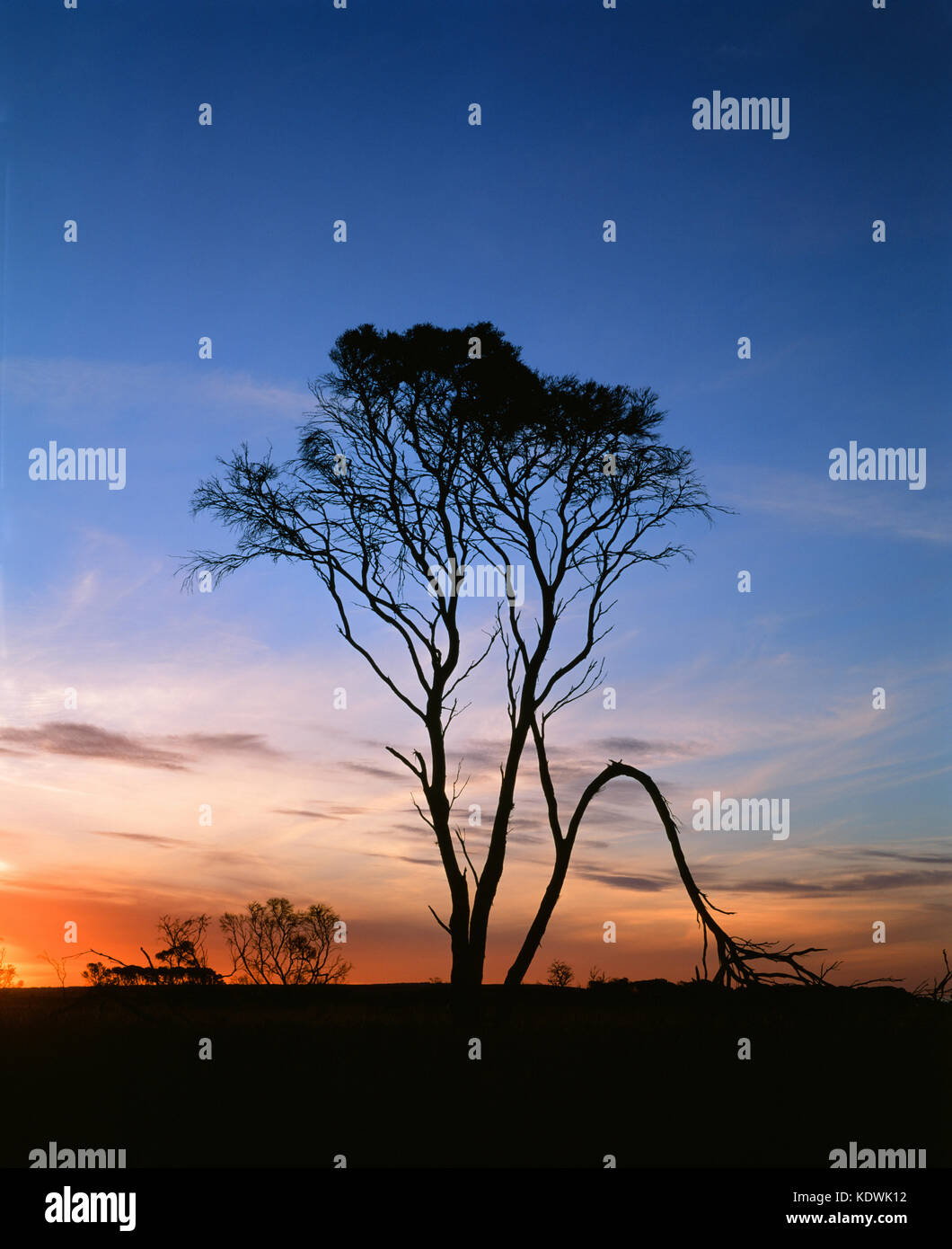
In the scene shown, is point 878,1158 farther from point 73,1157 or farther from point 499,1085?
point 73,1157

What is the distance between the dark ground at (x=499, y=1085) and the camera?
392 inches

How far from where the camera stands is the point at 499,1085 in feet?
38.8

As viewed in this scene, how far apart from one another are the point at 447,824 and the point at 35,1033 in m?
7.30

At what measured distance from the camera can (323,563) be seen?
18.7m

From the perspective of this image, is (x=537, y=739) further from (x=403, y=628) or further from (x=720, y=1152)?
(x=720, y=1152)

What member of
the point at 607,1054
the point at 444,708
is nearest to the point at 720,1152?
the point at 607,1054
